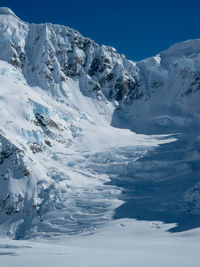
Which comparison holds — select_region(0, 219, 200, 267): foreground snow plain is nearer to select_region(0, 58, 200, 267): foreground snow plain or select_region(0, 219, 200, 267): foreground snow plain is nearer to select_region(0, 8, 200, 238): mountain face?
select_region(0, 58, 200, 267): foreground snow plain

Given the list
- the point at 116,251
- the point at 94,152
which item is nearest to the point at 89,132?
the point at 94,152

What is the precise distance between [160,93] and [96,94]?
47.6 ft

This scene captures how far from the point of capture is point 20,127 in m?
55.0

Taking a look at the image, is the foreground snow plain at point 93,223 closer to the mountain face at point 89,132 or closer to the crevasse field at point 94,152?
the crevasse field at point 94,152

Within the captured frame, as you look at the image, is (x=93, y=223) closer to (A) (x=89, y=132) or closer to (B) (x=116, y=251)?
(B) (x=116, y=251)

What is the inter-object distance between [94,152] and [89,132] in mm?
9334

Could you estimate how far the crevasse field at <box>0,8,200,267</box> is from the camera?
1249 inches

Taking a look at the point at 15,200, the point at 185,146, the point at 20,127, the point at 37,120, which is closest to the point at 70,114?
the point at 37,120

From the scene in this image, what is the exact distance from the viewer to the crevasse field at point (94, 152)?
3173cm

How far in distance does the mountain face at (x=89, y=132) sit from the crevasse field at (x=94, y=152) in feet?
0.57

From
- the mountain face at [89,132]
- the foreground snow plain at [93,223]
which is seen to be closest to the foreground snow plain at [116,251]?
the foreground snow plain at [93,223]

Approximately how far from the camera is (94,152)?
194 feet

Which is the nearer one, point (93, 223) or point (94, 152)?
point (93, 223)

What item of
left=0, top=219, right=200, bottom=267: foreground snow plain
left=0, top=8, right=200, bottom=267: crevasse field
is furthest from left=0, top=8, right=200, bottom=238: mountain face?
left=0, top=219, right=200, bottom=267: foreground snow plain
